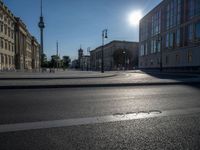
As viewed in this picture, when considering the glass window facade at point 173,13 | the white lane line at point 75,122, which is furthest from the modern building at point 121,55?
the white lane line at point 75,122

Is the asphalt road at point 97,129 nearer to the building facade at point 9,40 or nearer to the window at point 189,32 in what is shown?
the window at point 189,32

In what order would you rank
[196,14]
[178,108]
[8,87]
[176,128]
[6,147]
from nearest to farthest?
[6,147] → [176,128] → [178,108] → [8,87] → [196,14]

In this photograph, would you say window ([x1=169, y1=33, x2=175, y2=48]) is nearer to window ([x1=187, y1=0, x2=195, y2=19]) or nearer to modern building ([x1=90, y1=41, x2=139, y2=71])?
window ([x1=187, y1=0, x2=195, y2=19])

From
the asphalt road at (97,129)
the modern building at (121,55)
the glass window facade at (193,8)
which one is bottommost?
the asphalt road at (97,129)

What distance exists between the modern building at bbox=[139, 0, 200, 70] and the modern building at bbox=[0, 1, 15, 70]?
39.1 m

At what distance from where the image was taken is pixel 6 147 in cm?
390

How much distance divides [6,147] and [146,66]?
7553 centimetres

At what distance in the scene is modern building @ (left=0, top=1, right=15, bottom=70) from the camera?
5167 cm

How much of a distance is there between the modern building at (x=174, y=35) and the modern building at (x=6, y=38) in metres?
39.1

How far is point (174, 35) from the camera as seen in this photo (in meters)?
55.8

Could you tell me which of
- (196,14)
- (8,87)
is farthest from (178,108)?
(196,14)

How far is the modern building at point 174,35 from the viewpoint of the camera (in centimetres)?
4727

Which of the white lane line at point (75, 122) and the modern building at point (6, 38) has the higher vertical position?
the modern building at point (6, 38)

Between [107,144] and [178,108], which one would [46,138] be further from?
[178,108]
